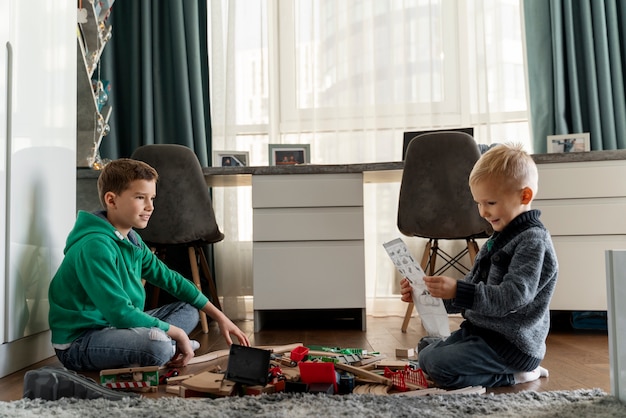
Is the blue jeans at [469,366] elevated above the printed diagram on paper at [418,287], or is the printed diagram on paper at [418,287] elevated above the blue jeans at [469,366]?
the printed diagram on paper at [418,287]

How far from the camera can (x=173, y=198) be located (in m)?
2.58

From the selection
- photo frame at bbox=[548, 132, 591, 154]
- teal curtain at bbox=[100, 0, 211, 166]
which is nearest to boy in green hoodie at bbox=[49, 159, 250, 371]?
teal curtain at bbox=[100, 0, 211, 166]

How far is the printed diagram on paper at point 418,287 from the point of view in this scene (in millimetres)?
1497

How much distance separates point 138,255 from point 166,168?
2.72ft

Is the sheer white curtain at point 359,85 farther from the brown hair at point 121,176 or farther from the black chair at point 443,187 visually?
the brown hair at point 121,176

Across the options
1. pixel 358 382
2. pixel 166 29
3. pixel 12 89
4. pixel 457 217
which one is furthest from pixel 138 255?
pixel 166 29

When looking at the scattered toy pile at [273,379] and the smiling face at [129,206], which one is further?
the smiling face at [129,206]

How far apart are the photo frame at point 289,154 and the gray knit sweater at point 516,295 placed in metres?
1.77

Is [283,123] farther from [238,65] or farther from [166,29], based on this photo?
[166,29]

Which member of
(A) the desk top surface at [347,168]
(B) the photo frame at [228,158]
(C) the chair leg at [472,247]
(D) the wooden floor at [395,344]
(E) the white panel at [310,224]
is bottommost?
(D) the wooden floor at [395,344]

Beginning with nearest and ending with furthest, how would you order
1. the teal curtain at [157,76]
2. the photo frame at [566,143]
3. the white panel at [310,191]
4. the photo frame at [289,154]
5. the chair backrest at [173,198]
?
the chair backrest at [173,198], the white panel at [310,191], the photo frame at [566,143], the photo frame at [289,154], the teal curtain at [157,76]

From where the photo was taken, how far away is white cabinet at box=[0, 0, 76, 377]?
1.60m

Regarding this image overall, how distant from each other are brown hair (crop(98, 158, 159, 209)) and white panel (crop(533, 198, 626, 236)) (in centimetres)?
164

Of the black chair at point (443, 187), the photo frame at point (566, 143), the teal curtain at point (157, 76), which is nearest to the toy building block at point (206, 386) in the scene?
the black chair at point (443, 187)
